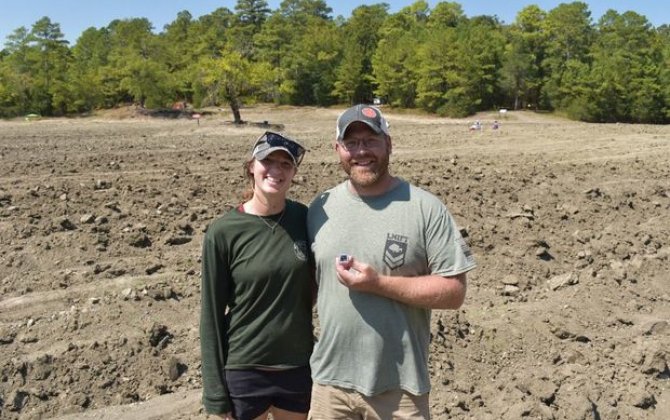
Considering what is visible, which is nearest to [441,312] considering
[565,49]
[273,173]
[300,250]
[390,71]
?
[300,250]

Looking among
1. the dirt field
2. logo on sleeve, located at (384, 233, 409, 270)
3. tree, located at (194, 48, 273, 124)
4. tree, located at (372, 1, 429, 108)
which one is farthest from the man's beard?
tree, located at (372, 1, 429, 108)

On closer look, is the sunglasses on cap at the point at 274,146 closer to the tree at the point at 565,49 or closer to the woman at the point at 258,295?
the woman at the point at 258,295

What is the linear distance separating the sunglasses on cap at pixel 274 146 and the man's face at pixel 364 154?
0.23 meters

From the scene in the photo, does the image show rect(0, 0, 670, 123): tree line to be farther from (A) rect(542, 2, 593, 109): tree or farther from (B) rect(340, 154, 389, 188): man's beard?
(B) rect(340, 154, 389, 188): man's beard

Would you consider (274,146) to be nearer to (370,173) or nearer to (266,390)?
(370,173)

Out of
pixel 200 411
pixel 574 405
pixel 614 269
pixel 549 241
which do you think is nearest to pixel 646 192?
pixel 549 241

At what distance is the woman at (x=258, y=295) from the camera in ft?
8.59

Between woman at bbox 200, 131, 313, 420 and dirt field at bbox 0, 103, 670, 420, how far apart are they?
1.82 metres

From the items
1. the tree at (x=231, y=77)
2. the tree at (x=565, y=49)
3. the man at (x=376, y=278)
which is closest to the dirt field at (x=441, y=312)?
the man at (x=376, y=278)

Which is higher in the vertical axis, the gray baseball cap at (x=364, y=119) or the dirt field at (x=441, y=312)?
the gray baseball cap at (x=364, y=119)

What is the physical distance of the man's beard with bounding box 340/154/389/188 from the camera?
98.5 inches

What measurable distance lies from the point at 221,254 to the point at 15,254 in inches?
235

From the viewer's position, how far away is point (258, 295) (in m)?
2.66

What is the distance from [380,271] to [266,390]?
78cm
